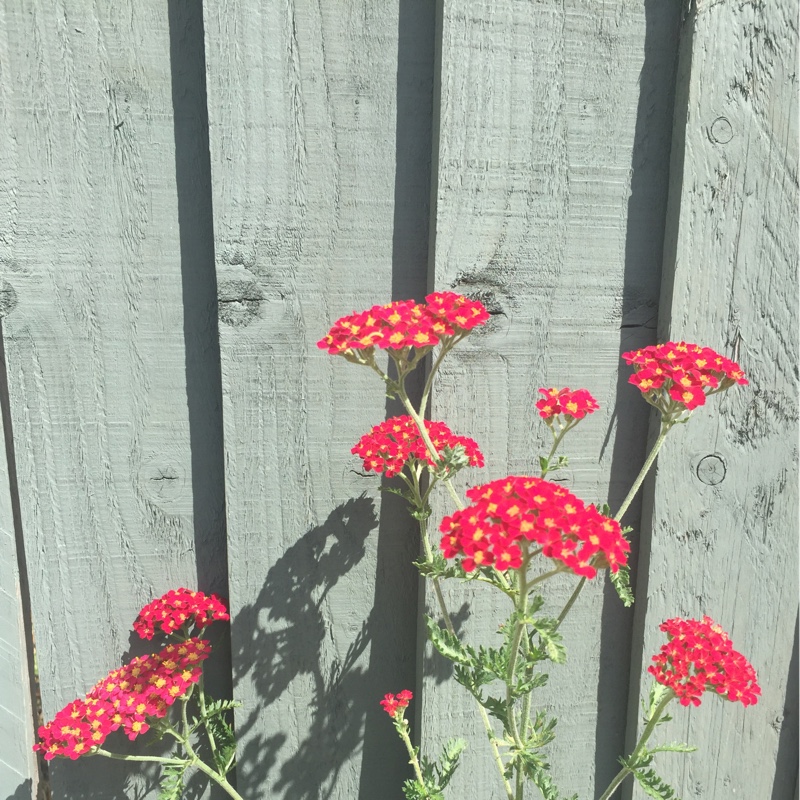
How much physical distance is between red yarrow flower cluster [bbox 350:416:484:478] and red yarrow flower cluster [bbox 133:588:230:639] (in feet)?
1.60

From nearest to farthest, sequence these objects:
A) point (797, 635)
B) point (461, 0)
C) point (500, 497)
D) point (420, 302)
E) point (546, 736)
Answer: point (500, 497)
point (546, 736)
point (461, 0)
point (420, 302)
point (797, 635)

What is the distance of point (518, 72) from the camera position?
4.23 feet

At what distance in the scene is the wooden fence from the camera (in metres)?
1.29

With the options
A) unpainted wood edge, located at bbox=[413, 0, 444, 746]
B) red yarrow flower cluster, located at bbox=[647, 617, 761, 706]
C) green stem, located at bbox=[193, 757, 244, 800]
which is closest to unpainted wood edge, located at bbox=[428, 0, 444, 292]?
unpainted wood edge, located at bbox=[413, 0, 444, 746]

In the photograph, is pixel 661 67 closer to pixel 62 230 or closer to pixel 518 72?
pixel 518 72

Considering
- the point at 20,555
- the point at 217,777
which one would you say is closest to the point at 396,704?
the point at 217,777

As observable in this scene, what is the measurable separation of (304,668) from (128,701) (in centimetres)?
39

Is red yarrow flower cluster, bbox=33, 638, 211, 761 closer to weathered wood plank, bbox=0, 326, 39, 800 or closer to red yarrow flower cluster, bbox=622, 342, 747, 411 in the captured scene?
weathered wood plank, bbox=0, 326, 39, 800

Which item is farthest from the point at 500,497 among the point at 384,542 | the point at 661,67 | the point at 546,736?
the point at 661,67

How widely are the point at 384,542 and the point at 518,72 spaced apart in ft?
3.52

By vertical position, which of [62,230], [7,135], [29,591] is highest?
[7,135]

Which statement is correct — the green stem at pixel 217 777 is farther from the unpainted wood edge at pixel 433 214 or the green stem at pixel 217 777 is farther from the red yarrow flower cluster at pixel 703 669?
the red yarrow flower cluster at pixel 703 669

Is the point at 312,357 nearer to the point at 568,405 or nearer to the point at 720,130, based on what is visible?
the point at 568,405

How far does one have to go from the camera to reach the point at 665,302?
1.37 meters
